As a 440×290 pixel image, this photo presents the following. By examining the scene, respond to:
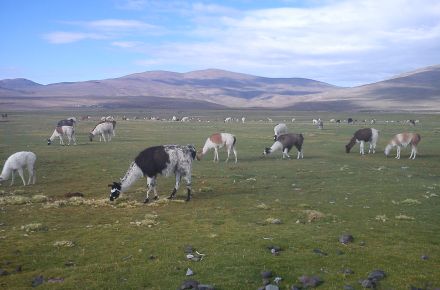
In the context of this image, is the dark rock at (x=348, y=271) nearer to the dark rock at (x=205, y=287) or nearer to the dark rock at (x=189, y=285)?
the dark rock at (x=205, y=287)

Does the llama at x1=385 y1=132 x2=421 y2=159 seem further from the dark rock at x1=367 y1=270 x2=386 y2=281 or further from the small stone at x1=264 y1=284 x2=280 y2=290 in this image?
the small stone at x1=264 y1=284 x2=280 y2=290

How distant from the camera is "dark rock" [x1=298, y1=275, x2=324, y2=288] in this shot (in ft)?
34.1

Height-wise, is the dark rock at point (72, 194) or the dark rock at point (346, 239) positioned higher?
the dark rock at point (346, 239)

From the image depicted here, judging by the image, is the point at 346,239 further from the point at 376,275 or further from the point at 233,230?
the point at 233,230

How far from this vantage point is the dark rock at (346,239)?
44.6 feet

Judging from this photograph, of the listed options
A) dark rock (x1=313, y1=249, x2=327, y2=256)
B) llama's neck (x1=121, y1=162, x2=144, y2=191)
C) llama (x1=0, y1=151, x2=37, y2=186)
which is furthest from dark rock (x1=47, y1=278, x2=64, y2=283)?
llama (x1=0, y1=151, x2=37, y2=186)

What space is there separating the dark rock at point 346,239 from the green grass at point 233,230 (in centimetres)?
27

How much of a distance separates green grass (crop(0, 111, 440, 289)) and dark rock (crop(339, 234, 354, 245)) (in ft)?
0.89

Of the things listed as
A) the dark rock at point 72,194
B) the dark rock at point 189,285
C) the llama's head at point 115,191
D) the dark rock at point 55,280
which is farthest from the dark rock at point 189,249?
the dark rock at point 72,194

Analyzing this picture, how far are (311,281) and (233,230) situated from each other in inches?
197

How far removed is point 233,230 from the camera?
15172mm

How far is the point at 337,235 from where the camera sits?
14.4m

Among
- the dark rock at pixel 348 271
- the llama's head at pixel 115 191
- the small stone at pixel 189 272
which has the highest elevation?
the llama's head at pixel 115 191

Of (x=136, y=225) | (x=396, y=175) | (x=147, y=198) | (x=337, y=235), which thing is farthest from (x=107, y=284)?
(x=396, y=175)
